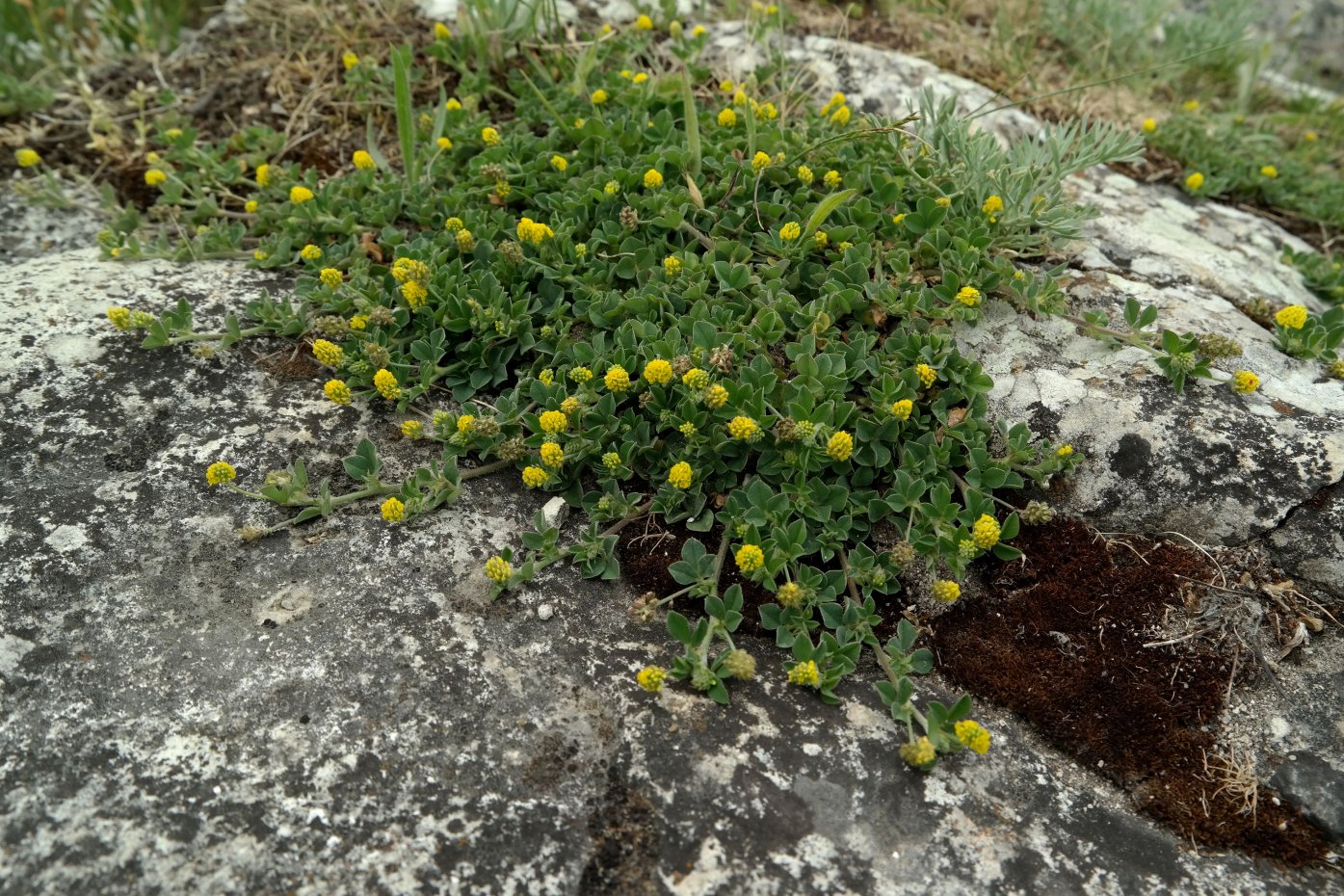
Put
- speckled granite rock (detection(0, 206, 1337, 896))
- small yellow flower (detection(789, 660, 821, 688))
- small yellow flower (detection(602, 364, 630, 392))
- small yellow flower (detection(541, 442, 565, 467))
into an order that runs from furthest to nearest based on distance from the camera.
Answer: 1. small yellow flower (detection(602, 364, 630, 392))
2. small yellow flower (detection(541, 442, 565, 467))
3. small yellow flower (detection(789, 660, 821, 688))
4. speckled granite rock (detection(0, 206, 1337, 896))

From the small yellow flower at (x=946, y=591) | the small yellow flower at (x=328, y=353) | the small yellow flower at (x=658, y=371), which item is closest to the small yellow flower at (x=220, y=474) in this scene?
the small yellow flower at (x=328, y=353)

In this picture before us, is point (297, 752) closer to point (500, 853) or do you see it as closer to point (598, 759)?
point (500, 853)

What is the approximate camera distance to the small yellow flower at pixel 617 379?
3254 millimetres

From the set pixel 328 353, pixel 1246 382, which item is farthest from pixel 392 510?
pixel 1246 382

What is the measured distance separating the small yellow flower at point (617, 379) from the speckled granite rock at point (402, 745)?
1.70 feet

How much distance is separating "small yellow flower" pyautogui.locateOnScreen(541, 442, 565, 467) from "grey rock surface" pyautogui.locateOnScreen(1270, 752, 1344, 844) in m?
2.28

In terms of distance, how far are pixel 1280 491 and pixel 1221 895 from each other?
53.3 inches

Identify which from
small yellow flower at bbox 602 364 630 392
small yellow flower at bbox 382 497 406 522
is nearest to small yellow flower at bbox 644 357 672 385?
small yellow flower at bbox 602 364 630 392

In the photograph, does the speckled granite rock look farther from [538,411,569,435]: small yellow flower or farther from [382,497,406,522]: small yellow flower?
[538,411,569,435]: small yellow flower

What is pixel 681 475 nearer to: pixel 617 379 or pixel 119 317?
pixel 617 379

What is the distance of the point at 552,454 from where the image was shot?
3.13 m

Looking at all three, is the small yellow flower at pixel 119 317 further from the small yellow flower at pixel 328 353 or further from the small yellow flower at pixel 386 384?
the small yellow flower at pixel 386 384

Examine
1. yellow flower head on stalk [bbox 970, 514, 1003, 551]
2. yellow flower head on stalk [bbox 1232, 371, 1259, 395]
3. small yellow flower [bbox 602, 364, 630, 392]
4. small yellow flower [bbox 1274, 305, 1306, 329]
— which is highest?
small yellow flower [bbox 602, 364, 630, 392]

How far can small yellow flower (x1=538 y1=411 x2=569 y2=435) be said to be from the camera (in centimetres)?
317
